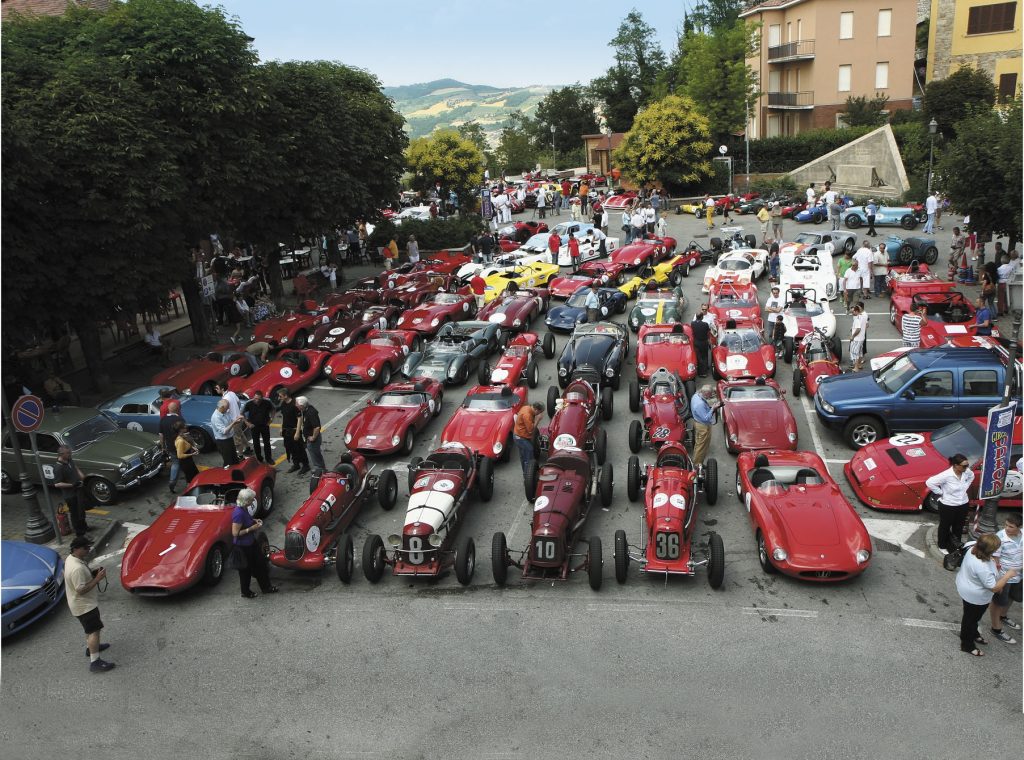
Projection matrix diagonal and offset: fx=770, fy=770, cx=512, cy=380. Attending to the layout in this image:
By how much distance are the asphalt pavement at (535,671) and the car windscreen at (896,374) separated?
3084mm

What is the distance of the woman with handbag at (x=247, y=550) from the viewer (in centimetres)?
1009

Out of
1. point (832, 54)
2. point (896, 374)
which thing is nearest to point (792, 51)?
point (832, 54)

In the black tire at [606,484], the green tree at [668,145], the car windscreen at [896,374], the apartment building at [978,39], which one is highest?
the apartment building at [978,39]

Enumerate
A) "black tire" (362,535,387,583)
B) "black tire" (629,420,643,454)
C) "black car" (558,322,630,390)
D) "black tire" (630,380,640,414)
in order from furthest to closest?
"black car" (558,322,630,390) < "black tire" (630,380,640,414) < "black tire" (629,420,643,454) < "black tire" (362,535,387,583)

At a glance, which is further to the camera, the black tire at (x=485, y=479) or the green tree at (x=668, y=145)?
the green tree at (x=668, y=145)

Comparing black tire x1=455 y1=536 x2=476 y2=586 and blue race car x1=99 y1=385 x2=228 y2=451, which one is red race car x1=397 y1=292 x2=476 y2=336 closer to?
blue race car x1=99 y1=385 x2=228 y2=451

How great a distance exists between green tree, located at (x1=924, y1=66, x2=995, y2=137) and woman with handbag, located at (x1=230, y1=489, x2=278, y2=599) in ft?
153

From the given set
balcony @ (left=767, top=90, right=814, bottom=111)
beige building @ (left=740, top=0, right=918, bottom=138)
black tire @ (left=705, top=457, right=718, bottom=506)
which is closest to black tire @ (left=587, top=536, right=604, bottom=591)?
black tire @ (left=705, top=457, right=718, bottom=506)

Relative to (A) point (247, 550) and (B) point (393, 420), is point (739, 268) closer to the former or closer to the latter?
(B) point (393, 420)

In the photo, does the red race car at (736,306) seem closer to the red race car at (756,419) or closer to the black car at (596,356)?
the black car at (596,356)

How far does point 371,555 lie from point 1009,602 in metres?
8.01

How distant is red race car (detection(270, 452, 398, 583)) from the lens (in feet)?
35.6

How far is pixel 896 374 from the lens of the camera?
14.1 m

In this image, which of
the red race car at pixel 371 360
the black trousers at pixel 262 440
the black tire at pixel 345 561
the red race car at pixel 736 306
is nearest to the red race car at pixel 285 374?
the red race car at pixel 371 360
